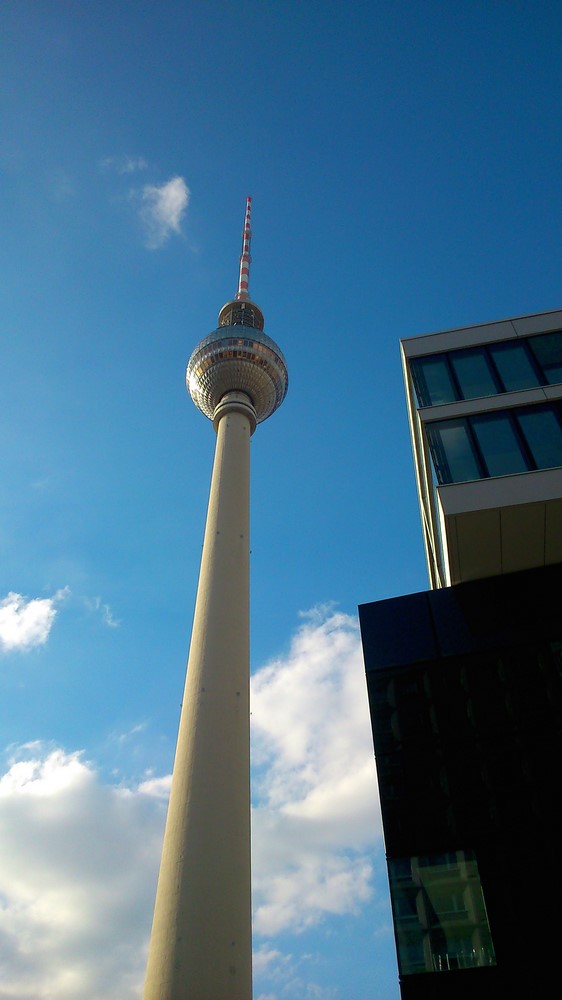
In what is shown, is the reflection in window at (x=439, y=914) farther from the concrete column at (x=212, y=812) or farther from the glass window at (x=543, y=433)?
the concrete column at (x=212, y=812)

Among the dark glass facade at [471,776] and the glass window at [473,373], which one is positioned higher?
the glass window at [473,373]

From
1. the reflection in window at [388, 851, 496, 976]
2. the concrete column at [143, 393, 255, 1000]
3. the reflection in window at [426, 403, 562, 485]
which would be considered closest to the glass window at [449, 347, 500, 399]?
the reflection in window at [426, 403, 562, 485]

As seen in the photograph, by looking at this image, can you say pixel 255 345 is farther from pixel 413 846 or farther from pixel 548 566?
pixel 413 846

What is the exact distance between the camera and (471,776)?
17.6m

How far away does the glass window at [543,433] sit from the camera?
68.4 ft

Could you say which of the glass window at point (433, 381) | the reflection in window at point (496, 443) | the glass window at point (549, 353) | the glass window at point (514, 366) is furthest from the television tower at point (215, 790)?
the glass window at point (549, 353)

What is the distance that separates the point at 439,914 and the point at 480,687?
19.0 ft

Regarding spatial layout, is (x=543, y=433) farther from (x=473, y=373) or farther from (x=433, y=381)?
(x=433, y=381)

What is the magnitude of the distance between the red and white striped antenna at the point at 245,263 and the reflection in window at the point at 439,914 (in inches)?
2256

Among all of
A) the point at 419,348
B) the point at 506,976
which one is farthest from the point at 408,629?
the point at 419,348

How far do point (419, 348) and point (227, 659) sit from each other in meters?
19.6

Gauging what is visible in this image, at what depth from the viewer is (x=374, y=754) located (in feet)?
62.4

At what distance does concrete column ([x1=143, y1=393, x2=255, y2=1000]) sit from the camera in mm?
25609

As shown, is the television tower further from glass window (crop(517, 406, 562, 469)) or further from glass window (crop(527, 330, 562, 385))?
glass window (crop(527, 330, 562, 385))
